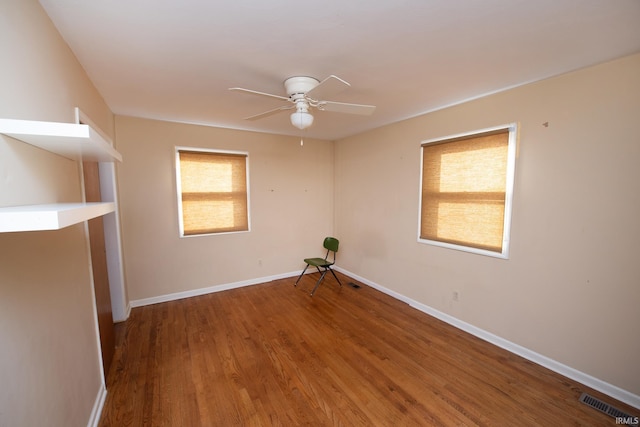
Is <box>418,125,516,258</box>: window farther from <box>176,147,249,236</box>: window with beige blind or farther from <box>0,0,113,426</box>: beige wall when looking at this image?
<box>0,0,113,426</box>: beige wall

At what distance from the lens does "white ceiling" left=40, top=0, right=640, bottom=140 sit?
132cm

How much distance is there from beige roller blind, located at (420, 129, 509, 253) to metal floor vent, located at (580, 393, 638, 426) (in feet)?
4.05

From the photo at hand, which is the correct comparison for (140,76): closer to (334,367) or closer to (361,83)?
(361,83)

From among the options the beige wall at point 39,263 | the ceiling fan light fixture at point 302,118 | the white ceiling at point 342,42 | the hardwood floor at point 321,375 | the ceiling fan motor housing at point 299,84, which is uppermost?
the white ceiling at point 342,42

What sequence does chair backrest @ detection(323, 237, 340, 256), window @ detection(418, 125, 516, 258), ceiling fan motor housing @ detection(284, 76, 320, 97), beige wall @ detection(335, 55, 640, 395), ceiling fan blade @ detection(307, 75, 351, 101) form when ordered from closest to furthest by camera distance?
ceiling fan blade @ detection(307, 75, 351, 101) < beige wall @ detection(335, 55, 640, 395) < ceiling fan motor housing @ detection(284, 76, 320, 97) < window @ detection(418, 125, 516, 258) < chair backrest @ detection(323, 237, 340, 256)

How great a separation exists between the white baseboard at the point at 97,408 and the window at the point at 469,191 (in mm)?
3365

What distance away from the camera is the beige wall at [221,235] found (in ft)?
10.6

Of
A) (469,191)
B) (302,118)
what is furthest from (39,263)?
(469,191)

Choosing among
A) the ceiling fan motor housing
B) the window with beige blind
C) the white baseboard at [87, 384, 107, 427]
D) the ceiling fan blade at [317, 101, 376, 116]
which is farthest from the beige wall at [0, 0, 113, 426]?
the window with beige blind

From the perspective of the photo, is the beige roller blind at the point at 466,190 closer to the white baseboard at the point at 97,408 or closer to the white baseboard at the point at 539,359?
the white baseboard at the point at 539,359

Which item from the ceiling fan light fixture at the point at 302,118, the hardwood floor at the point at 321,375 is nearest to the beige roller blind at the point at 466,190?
the hardwood floor at the point at 321,375

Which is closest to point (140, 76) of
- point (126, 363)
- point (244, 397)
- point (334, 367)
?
point (126, 363)

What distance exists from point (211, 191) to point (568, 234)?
404 centimetres

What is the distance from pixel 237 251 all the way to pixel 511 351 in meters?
3.59
